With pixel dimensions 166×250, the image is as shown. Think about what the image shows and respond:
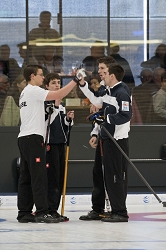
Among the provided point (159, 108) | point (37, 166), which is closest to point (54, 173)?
point (37, 166)

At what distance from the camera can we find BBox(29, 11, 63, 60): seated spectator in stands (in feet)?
38.6

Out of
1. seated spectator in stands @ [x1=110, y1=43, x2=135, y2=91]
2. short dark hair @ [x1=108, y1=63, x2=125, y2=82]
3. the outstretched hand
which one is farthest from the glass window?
short dark hair @ [x1=108, y1=63, x2=125, y2=82]

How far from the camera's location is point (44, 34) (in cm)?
1180

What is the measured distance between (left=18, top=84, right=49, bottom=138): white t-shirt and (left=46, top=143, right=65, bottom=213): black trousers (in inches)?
11.7

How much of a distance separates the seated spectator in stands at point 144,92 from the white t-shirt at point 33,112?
12.5 feet

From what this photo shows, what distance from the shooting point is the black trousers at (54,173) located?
8.51 metres

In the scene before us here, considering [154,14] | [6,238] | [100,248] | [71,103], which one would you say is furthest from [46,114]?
[154,14]

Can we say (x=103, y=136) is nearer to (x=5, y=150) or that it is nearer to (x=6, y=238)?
(x=6, y=238)

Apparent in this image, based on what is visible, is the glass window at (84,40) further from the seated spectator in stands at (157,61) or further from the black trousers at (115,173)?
the black trousers at (115,173)

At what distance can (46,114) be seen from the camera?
8484 mm

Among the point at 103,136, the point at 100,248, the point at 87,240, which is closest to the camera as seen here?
the point at 100,248

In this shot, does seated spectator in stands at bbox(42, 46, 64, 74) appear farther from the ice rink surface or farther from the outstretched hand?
the outstretched hand

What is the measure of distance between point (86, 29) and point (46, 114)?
3.60 m

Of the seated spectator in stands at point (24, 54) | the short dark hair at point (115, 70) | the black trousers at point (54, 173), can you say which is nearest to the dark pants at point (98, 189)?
the black trousers at point (54, 173)
